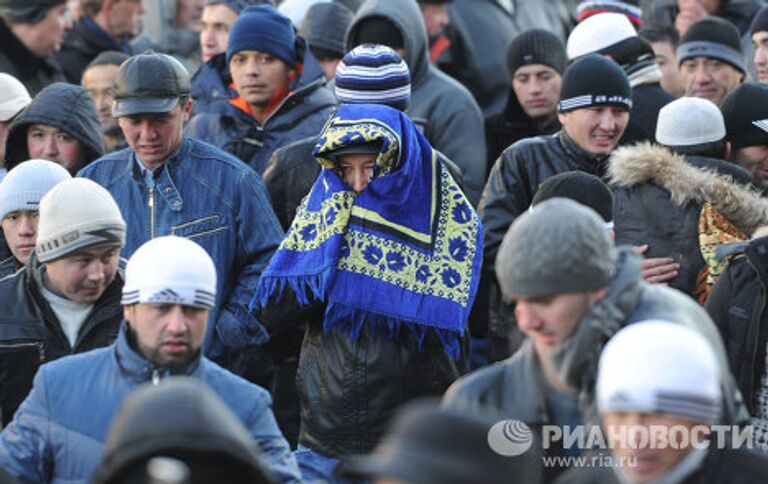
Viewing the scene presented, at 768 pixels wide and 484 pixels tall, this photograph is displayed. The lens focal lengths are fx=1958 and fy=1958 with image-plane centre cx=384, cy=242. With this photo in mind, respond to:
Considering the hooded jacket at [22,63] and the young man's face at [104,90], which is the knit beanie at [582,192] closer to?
the young man's face at [104,90]

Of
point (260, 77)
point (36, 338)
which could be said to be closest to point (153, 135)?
point (36, 338)

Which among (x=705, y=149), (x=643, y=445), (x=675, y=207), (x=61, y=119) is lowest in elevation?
(x=643, y=445)

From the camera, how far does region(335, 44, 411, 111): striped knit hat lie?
8688mm

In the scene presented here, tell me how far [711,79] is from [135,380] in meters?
5.65

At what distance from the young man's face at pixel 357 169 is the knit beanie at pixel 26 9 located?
14.4 ft

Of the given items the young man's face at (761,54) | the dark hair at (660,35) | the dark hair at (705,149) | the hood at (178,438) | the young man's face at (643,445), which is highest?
the dark hair at (660,35)

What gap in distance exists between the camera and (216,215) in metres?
8.78

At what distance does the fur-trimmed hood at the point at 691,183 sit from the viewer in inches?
346

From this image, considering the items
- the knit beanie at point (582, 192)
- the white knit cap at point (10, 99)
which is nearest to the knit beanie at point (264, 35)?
the white knit cap at point (10, 99)

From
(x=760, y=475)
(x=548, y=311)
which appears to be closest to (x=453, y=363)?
(x=548, y=311)

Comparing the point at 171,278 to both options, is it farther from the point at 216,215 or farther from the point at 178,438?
the point at 216,215

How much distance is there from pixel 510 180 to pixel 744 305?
192 centimetres

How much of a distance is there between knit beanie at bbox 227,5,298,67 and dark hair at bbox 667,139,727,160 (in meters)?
2.30

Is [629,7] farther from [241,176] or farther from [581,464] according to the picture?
[581,464]
